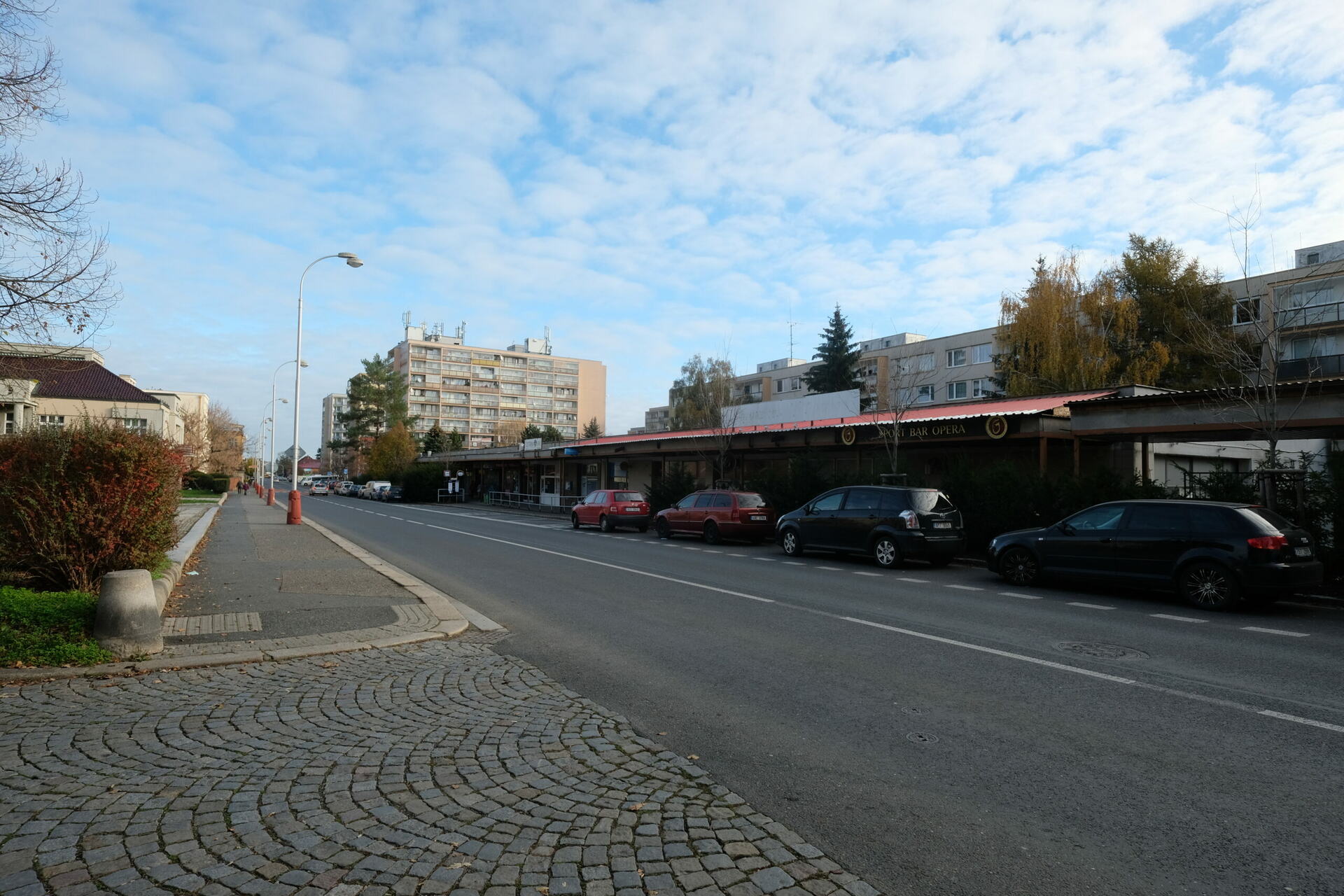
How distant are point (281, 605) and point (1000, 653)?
812 cm

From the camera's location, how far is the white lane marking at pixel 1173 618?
32.5ft

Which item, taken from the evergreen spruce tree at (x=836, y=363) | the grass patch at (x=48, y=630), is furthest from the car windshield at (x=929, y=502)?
the evergreen spruce tree at (x=836, y=363)

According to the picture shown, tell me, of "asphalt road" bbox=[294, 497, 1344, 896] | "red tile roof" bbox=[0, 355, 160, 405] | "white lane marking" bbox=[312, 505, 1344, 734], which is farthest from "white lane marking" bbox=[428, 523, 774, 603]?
"red tile roof" bbox=[0, 355, 160, 405]

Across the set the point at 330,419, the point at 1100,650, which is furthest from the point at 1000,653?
the point at 330,419

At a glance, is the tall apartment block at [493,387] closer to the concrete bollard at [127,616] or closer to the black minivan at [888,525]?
the black minivan at [888,525]

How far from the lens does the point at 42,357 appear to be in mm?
9297

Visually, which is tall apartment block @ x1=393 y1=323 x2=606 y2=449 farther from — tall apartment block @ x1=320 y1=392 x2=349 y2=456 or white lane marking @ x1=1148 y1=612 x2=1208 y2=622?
white lane marking @ x1=1148 y1=612 x2=1208 y2=622

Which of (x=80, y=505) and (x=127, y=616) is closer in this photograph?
(x=127, y=616)

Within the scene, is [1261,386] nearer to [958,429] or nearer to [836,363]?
[958,429]

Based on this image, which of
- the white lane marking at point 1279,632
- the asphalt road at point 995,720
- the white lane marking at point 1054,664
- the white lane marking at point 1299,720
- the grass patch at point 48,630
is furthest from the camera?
the white lane marking at point 1279,632

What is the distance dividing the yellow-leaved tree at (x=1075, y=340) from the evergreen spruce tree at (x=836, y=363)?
2196 cm

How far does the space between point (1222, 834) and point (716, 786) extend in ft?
7.89

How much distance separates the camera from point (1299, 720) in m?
5.59

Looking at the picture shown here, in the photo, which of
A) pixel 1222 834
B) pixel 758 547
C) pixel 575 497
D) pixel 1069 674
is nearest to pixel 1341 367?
pixel 758 547
